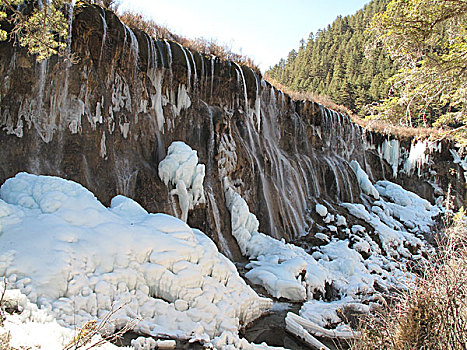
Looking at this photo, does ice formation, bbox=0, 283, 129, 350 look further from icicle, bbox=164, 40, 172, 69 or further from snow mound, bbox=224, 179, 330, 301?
icicle, bbox=164, 40, 172, 69

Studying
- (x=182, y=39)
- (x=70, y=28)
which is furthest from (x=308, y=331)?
(x=182, y=39)

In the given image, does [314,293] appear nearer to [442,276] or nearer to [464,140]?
[464,140]

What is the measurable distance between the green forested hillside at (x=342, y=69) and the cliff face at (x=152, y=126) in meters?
22.3

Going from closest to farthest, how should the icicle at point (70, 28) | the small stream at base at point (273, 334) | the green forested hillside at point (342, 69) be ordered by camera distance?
the small stream at base at point (273, 334) → the icicle at point (70, 28) → the green forested hillside at point (342, 69)

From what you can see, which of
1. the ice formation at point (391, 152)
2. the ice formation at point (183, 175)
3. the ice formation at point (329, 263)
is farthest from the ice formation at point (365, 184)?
the ice formation at point (183, 175)

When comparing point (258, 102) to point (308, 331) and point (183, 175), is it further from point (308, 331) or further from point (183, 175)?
point (308, 331)

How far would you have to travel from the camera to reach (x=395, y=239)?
14766mm

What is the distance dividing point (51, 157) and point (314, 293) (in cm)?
733

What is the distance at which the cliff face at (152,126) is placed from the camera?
7223 millimetres

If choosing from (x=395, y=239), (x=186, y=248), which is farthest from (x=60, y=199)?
Answer: (x=395, y=239)

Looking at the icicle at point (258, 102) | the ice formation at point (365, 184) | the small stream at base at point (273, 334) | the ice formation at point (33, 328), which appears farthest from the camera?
the ice formation at point (365, 184)

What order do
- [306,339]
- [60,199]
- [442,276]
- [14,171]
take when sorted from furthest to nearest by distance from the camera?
[14,171]
[306,339]
[60,199]
[442,276]

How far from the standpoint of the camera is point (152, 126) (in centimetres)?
976

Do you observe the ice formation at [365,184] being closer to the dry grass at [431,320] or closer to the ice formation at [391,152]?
Result: the ice formation at [391,152]
